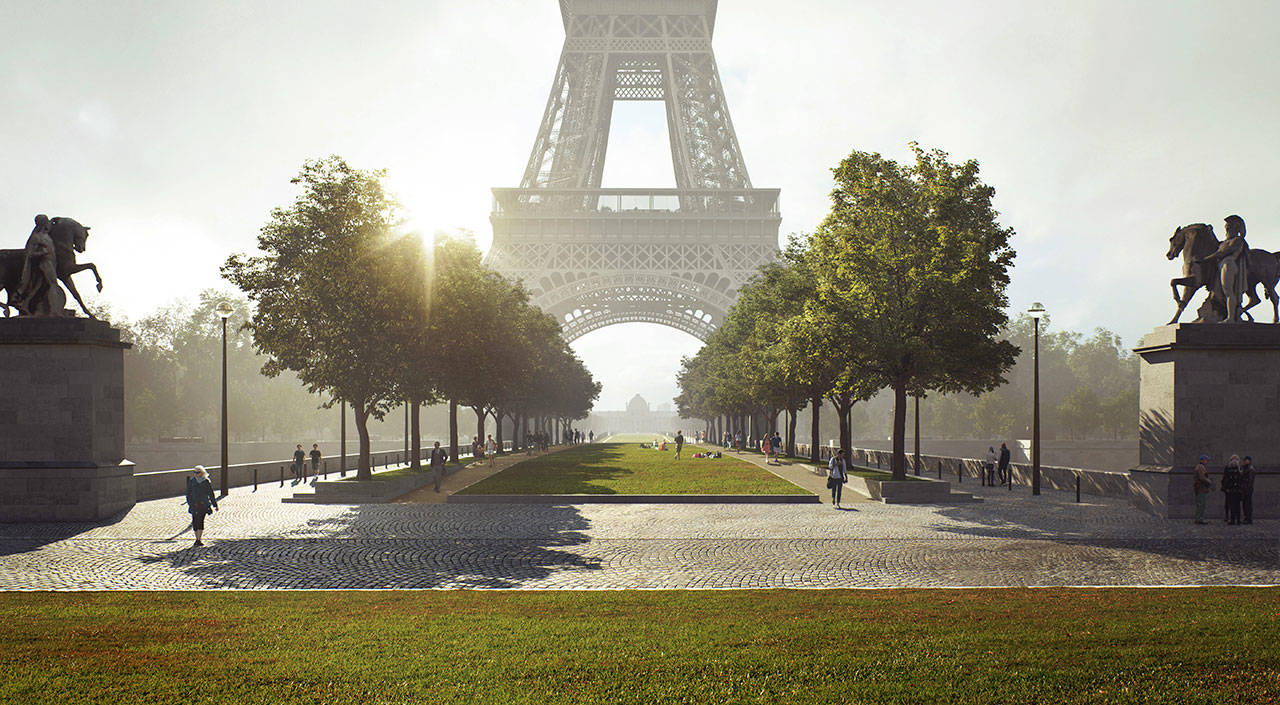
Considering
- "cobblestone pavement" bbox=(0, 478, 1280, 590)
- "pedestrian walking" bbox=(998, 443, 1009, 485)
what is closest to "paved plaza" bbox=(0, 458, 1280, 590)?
"cobblestone pavement" bbox=(0, 478, 1280, 590)

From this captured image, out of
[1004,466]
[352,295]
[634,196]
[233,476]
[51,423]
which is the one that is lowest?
[233,476]

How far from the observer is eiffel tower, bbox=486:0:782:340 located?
83188 millimetres

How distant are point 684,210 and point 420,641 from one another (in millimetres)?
79638

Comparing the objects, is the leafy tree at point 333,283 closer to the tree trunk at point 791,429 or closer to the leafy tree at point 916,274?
the leafy tree at point 916,274

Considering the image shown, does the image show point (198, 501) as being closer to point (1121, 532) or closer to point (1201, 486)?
point (1121, 532)

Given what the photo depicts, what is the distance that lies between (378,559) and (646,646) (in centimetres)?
789

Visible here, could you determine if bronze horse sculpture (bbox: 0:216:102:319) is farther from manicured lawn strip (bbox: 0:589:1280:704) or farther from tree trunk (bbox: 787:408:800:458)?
tree trunk (bbox: 787:408:800:458)

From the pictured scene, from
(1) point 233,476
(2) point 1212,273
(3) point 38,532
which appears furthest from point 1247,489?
(1) point 233,476

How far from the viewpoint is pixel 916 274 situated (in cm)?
2473

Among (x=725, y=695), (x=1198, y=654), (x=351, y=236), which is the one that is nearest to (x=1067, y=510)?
(x=1198, y=654)

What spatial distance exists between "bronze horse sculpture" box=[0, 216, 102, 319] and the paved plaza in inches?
238

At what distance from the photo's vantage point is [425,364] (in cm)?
3020

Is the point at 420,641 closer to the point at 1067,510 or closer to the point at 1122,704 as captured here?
the point at 1122,704

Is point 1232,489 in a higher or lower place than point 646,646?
higher
